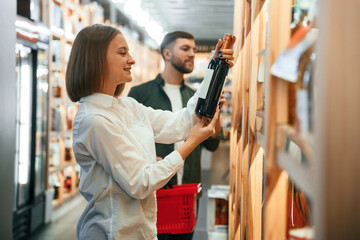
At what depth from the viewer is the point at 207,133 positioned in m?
1.92

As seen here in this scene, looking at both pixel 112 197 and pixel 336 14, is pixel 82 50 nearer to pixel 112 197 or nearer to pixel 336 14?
pixel 112 197

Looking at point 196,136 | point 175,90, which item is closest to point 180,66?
point 175,90

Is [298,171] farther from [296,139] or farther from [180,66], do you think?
[180,66]

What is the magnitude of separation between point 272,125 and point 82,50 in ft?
3.80

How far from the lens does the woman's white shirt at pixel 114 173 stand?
167 centimetres

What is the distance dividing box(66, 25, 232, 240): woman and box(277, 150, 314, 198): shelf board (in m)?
0.88

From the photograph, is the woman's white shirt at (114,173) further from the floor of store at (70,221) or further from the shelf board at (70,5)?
the shelf board at (70,5)

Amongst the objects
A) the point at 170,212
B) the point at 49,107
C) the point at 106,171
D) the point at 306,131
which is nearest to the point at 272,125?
the point at 306,131

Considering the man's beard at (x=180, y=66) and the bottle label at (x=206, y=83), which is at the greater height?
the man's beard at (x=180, y=66)

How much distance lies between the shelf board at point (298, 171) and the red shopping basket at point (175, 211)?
132 cm

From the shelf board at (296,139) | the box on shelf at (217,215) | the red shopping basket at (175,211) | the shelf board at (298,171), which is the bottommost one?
the box on shelf at (217,215)

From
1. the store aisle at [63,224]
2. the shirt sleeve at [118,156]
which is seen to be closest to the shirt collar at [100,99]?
the shirt sleeve at [118,156]

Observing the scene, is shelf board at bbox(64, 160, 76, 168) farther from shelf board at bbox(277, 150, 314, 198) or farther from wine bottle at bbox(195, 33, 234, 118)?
shelf board at bbox(277, 150, 314, 198)

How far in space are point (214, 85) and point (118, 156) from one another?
2.03 feet
